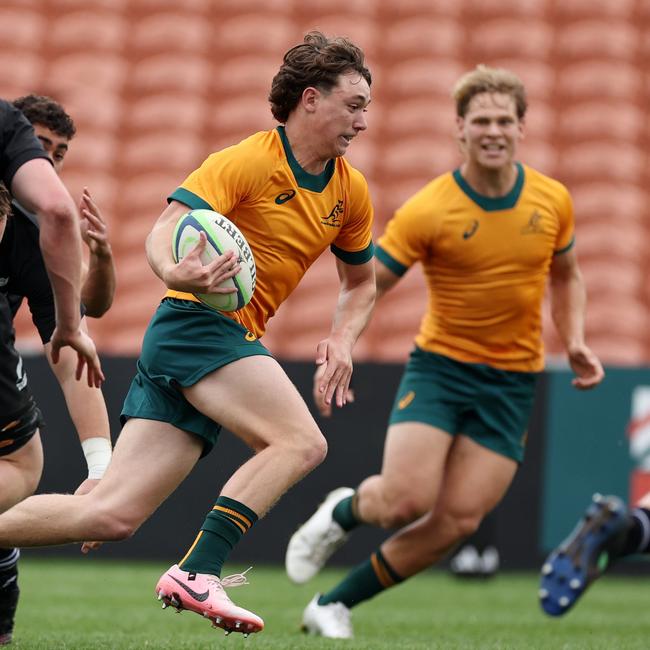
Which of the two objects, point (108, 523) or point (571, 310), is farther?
point (571, 310)

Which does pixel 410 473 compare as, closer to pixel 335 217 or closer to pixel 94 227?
pixel 335 217

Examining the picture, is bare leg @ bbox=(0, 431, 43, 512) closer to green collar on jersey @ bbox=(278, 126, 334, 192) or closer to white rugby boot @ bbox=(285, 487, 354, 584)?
→ green collar on jersey @ bbox=(278, 126, 334, 192)

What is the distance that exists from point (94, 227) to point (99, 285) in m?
0.34

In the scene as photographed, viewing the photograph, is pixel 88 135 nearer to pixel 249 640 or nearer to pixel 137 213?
Answer: pixel 137 213

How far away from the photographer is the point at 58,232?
153 inches

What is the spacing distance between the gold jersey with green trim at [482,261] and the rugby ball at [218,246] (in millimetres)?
A: 1938

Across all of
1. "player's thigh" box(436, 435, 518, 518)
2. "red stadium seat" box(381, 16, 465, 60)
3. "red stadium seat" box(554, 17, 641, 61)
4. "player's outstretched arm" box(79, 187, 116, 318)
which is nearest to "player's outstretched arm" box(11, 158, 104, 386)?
"player's outstretched arm" box(79, 187, 116, 318)

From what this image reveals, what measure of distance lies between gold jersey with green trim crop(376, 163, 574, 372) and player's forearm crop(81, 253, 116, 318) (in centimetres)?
152

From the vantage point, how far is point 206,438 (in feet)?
14.9

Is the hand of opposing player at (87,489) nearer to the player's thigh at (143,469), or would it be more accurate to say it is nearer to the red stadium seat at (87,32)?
the player's thigh at (143,469)

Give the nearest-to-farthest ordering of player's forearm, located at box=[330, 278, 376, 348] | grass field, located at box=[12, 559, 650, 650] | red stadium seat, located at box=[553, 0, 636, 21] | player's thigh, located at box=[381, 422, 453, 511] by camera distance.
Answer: player's forearm, located at box=[330, 278, 376, 348]
grass field, located at box=[12, 559, 650, 650]
player's thigh, located at box=[381, 422, 453, 511]
red stadium seat, located at box=[553, 0, 636, 21]

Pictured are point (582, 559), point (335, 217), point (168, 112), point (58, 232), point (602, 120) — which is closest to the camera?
point (58, 232)

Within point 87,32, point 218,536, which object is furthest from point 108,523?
point 87,32

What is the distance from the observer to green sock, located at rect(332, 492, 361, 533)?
249 inches
